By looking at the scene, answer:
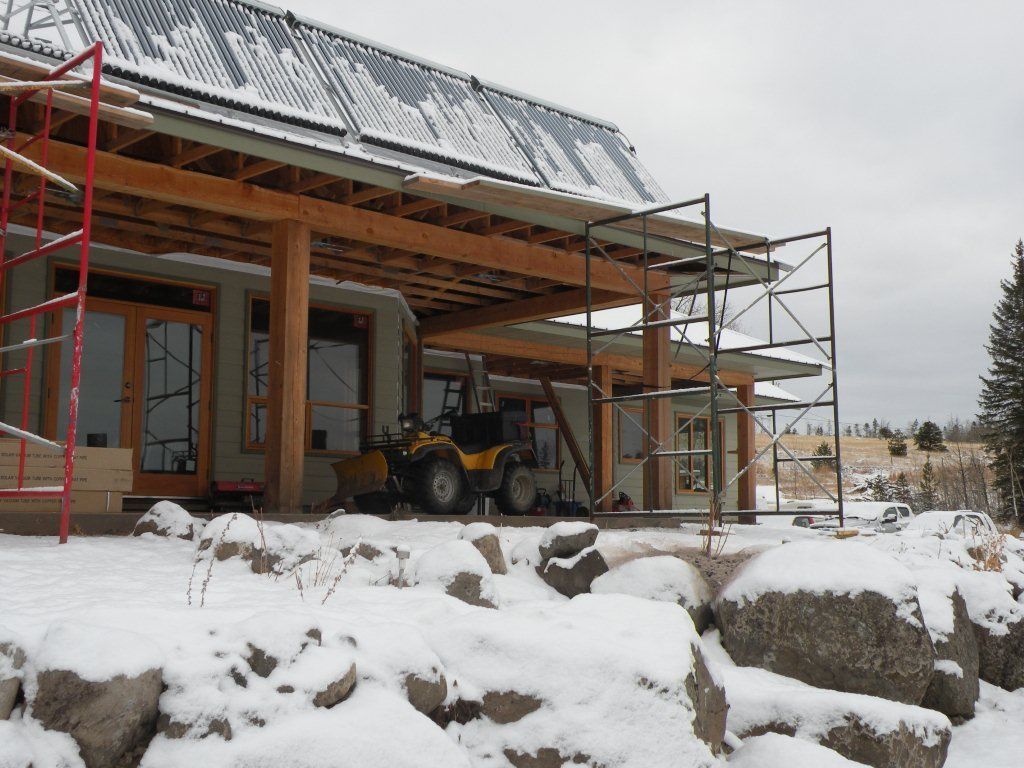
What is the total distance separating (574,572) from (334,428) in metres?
6.22

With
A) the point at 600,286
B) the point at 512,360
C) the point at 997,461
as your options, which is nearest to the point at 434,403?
the point at 512,360

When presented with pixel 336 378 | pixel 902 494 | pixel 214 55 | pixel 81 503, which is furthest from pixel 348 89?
pixel 902 494

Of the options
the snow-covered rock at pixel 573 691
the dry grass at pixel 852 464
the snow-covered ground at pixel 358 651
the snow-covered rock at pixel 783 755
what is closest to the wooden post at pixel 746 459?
the snow-covered ground at pixel 358 651

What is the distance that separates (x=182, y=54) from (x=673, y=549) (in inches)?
240

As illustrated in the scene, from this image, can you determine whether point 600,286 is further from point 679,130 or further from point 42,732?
point 679,130

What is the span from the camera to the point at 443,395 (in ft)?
55.5

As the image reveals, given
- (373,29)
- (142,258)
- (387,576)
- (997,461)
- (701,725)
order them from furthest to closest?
1. (373,29)
2. (997,461)
3. (142,258)
4. (387,576)
5. (701,725)

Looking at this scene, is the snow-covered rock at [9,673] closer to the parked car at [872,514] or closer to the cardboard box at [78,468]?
the cardboard box at [78,468]

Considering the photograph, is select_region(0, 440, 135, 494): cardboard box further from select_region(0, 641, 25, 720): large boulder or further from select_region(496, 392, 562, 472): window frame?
select_region(496, 392, 562, 472): window frame

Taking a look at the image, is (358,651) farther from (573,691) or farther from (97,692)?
(97,692)

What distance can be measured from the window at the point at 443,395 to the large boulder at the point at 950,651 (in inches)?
395

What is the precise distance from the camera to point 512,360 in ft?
57.4

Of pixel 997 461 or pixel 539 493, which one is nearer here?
pixel 539 493

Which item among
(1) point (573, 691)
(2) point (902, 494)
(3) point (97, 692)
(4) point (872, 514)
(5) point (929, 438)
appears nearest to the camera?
(3) point (97, 692)
